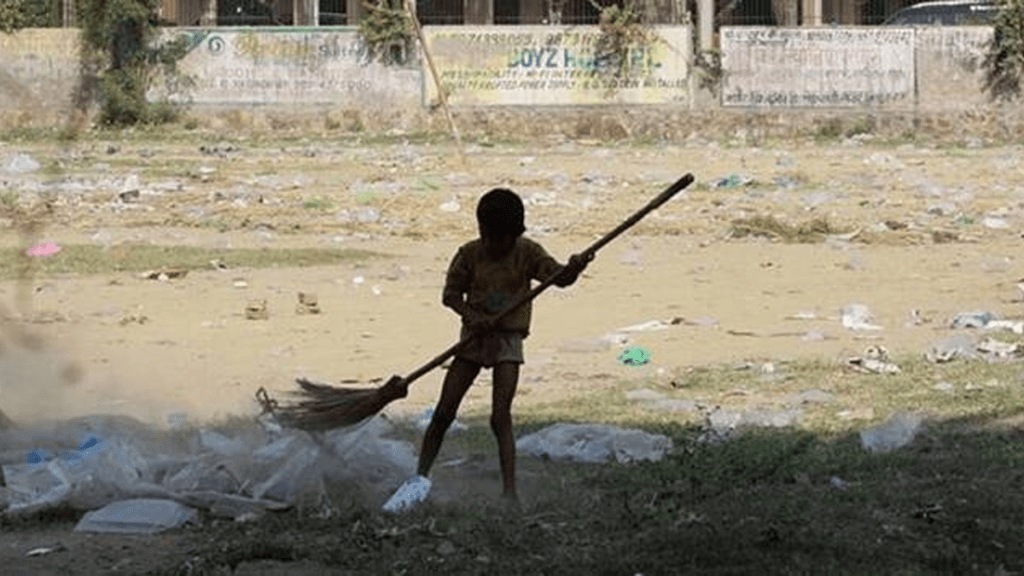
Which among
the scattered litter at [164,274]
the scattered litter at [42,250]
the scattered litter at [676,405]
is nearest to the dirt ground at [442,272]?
the scattered litter at [164,274]

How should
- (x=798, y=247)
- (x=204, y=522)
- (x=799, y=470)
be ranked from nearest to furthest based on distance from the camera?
1. (x=204, y=522)
2. (x=799, y=470)
3. (x=798, y=247)

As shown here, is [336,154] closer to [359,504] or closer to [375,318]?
[375,318]

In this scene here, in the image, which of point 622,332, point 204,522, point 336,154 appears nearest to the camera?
point 204,522

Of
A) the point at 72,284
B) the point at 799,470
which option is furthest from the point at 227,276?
the point at 799,470

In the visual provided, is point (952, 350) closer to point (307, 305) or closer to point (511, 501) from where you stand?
point (307, 305)

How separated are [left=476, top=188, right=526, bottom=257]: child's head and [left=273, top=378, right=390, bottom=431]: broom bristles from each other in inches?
24.6

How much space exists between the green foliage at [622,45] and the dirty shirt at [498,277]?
24379 millimetres

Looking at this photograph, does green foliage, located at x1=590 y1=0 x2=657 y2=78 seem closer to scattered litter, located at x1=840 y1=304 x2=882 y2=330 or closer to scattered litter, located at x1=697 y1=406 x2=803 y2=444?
scattered litter, located at x1=840 y1=304 x2=882 y2=330

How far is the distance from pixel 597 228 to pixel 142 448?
9516mm

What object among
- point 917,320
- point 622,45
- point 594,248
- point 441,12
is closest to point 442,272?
point 917,320

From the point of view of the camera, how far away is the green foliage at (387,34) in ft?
99.1

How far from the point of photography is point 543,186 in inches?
745

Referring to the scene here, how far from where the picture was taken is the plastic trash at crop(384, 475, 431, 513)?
18.9ft

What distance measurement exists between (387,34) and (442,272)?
1758cm
